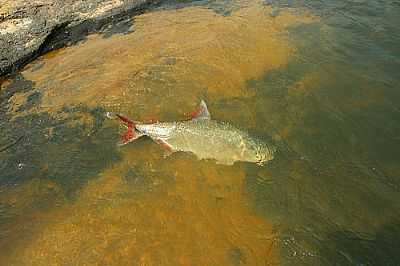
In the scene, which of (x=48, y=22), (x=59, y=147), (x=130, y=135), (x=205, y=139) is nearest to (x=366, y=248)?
(x=205, y=139)

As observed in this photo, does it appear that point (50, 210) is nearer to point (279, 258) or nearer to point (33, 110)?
point (33, 110)

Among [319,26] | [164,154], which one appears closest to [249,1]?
[319,26]

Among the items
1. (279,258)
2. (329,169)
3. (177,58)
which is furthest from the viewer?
(177,58)

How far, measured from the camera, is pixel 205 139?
4703 millimetres

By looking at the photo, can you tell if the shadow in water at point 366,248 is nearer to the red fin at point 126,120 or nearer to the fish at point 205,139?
the fish at point 205,139

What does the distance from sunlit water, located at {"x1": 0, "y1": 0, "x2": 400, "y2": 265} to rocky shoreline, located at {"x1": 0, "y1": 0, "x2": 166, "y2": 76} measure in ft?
0.96

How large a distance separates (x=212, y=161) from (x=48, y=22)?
4.85 metres

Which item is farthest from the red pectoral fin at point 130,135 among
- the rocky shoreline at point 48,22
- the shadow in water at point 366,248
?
the rocky shoreline at point 48,22

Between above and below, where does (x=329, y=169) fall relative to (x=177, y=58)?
below

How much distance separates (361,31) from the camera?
6.99m

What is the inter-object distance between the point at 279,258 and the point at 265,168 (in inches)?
45.4

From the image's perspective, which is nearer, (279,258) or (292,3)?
(279,258)

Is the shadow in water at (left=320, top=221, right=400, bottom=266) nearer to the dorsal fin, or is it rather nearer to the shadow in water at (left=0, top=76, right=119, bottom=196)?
the dorsal fin

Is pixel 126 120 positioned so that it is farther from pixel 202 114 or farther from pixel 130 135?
pixel 202 114
